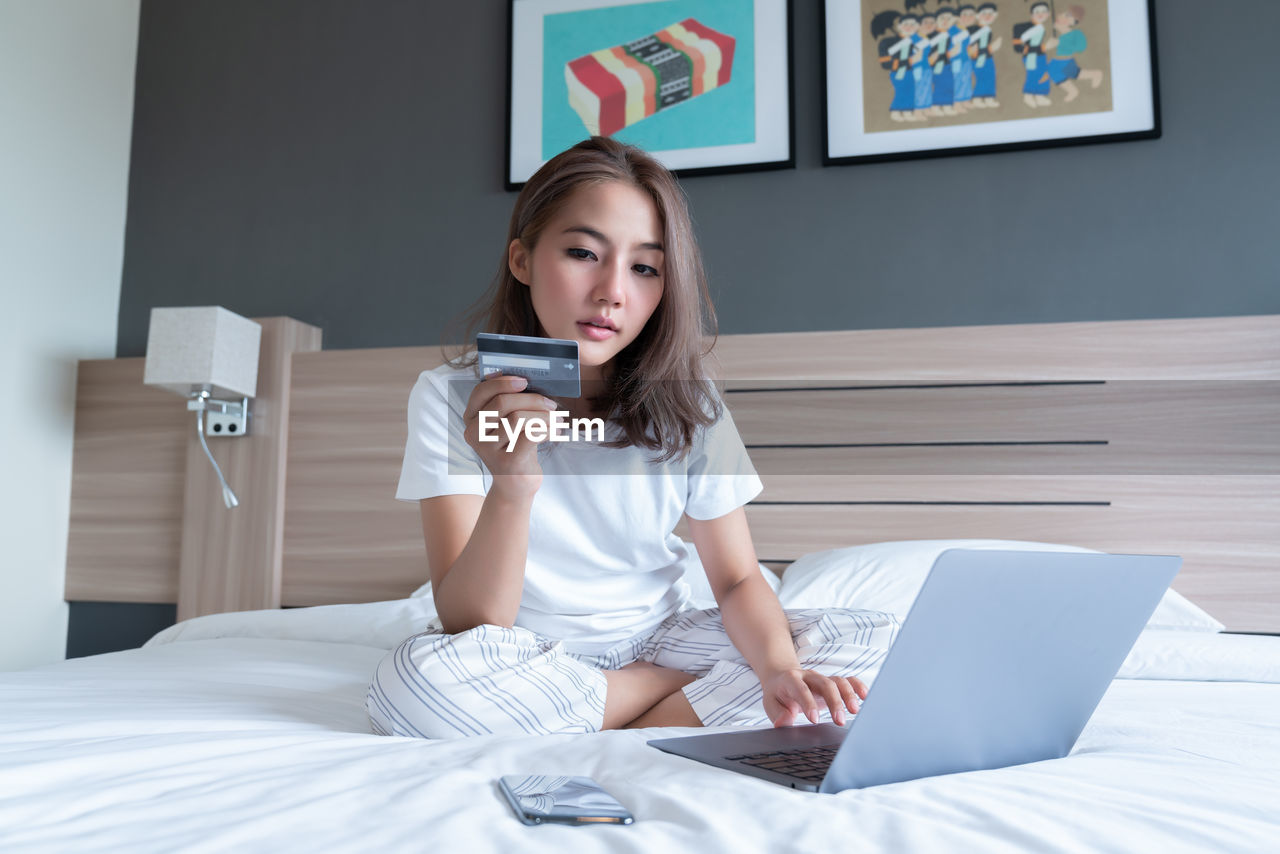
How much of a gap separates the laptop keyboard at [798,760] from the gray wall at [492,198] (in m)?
1.72

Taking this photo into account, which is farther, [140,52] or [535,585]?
[140,52]

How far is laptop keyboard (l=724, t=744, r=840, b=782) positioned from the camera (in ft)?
2.08

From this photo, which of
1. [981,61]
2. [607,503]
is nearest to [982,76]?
[981,61]

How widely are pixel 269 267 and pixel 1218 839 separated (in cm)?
266

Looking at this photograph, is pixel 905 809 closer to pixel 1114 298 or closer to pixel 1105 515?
pixel 1105 515

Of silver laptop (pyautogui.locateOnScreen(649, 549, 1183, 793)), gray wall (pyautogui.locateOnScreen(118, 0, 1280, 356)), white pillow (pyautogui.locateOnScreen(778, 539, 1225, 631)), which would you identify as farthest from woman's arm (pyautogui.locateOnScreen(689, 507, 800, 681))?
gray wall (pyautogui.locateOnScreen(118, 0, 1280, 356))

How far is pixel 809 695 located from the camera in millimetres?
841

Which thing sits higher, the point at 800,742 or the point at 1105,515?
the point at 1105,515

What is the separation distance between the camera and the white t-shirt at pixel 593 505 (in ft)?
3.71

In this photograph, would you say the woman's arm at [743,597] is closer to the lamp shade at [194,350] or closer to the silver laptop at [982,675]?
the silver laptop at [982,675]

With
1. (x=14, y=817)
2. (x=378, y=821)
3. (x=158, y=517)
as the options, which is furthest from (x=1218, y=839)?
(x=158, y=517)

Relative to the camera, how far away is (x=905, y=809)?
0.56 meters

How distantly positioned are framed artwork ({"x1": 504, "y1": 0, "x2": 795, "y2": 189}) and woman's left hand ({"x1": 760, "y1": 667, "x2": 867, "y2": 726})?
1.76 meters

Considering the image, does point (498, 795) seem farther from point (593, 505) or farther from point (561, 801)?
point (593, 505)
